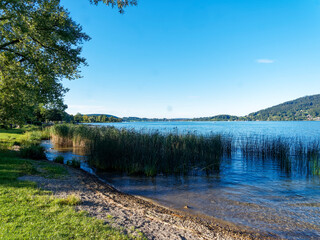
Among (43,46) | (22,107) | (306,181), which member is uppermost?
(43,46)

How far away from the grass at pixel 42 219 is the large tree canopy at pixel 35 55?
24.1ft

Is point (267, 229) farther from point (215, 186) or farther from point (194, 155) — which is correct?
point (194, 155)

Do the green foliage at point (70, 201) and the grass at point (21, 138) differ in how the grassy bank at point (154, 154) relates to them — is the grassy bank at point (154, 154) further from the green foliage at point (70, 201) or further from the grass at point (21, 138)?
the grass at point (21, 138)

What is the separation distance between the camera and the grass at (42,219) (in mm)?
3461

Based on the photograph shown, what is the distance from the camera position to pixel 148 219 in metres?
4.89

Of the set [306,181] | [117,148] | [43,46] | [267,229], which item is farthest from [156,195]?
[43,46]

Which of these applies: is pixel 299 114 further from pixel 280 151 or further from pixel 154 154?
pixel 154 154

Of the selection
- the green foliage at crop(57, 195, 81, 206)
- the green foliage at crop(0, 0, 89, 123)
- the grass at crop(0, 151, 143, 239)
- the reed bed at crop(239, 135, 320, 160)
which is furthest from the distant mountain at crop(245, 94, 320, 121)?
the grass at crop(0, 151, 143, 239)

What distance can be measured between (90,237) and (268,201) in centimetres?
642

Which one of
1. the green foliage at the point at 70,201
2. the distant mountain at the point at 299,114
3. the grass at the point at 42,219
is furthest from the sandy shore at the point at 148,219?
the distant mountain at the point at 299,114

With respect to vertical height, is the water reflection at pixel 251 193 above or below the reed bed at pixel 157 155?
below

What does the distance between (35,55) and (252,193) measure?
1337 centimetres

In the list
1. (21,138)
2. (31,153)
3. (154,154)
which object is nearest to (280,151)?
(154,154)

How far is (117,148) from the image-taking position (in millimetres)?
11273
